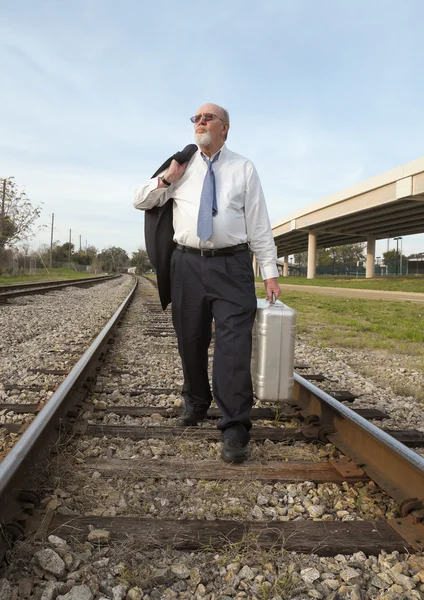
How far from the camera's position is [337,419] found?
3.00 metres

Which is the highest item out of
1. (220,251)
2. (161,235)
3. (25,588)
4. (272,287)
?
(161,235)

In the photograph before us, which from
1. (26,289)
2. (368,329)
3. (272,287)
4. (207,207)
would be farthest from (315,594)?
(26,289)

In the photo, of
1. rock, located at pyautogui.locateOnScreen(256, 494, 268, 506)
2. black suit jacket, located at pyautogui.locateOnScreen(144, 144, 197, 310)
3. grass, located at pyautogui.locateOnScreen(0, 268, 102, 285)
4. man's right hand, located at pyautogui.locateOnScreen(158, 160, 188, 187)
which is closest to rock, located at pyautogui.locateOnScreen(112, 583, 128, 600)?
rock, located at pyautogui.locateOnScreen(256, 494, 268, 506)

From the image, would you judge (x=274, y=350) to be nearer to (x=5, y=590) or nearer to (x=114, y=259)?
(x=5, y=590)

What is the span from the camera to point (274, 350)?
9.41 ft

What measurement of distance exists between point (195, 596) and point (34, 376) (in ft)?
10.9

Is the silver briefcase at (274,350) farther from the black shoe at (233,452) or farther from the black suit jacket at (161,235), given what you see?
the black suit jacket at (161,235)

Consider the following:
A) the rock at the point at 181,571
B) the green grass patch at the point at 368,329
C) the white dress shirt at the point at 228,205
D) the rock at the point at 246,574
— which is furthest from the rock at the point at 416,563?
the green grass patch at the point at 368,329

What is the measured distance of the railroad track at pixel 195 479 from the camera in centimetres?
185

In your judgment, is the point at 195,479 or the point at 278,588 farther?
the point at 195,479

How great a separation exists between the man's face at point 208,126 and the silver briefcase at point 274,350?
39.9 inches

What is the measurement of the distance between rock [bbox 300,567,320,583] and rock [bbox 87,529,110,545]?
0.71m

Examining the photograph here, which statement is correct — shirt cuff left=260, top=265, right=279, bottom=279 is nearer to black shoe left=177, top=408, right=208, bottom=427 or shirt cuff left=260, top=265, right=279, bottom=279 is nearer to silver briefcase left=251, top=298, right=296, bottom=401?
silver briefcase left=251, top=298, right=296, bottom=401

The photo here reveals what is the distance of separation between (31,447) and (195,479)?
790mm
